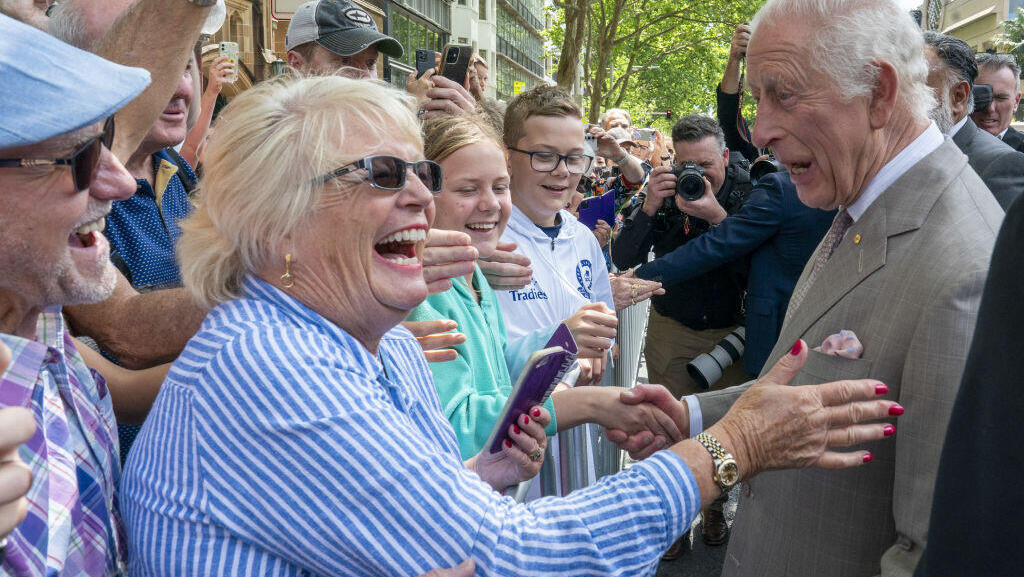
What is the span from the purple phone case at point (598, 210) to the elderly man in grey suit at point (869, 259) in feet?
11.6

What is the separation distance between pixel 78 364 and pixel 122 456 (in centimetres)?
57

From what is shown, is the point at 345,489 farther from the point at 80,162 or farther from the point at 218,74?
the point at 218,74

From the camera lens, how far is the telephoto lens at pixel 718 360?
4.32m

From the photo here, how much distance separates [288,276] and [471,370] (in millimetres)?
872

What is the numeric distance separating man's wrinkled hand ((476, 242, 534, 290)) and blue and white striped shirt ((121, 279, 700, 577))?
4.58 ft

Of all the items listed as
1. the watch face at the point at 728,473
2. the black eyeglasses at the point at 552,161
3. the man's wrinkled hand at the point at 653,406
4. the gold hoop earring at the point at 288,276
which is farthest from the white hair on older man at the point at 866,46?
the black eyeglasses at the point at 552,161

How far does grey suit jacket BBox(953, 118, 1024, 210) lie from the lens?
Result: 391 centimetres

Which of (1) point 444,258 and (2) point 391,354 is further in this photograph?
(1) point 444,258

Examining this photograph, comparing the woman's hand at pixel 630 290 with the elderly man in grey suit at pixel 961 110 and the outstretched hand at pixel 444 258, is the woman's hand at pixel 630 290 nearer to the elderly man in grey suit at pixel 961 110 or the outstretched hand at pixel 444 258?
the elderly man in grey suit at pixel 961 110

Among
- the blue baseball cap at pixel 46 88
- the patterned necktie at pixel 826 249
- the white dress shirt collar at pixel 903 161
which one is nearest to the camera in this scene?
the blue baseball cap at pixel 46 88

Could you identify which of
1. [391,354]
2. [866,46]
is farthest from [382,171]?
[866,46]

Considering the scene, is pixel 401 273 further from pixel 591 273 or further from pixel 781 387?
pixel 591 273

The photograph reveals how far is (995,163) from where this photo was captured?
4.07 m

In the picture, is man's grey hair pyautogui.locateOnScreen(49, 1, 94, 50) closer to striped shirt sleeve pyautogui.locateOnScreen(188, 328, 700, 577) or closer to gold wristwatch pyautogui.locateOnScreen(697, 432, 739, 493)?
striped shirt sleeve pyautogui.locateOnScreen(188, 328, 700, 577)
